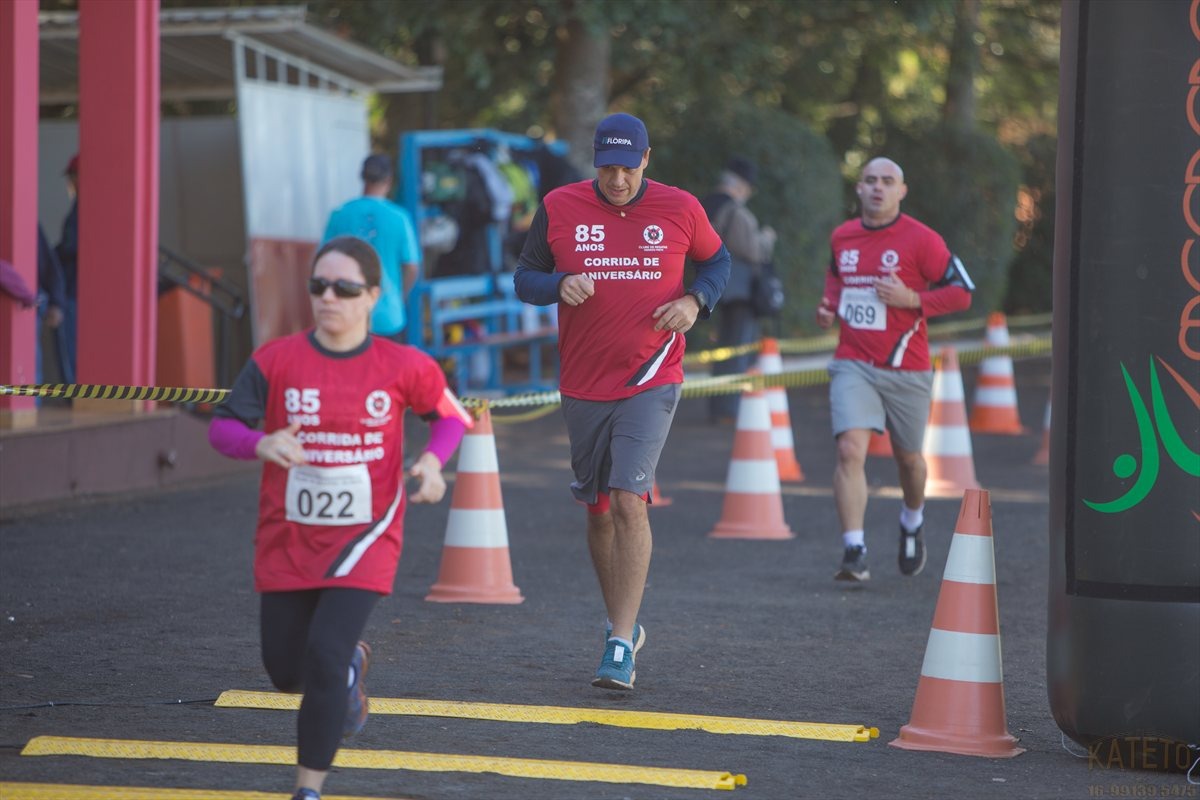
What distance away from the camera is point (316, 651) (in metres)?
5.00

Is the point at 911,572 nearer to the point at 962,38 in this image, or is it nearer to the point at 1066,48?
the point at 1066,48

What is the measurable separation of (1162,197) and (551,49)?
1798cm

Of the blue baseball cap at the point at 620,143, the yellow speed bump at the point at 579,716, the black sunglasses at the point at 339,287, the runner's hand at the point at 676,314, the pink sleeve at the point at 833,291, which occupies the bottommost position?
the yellow speed bump at the point at 579,716

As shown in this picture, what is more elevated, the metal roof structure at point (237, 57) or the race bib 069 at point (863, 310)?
the metal roof structure at point (237, 57)

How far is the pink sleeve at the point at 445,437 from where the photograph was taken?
5.29m

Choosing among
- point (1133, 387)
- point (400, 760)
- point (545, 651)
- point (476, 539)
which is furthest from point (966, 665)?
point (476, 539)

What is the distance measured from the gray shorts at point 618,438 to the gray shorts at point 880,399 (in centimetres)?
262

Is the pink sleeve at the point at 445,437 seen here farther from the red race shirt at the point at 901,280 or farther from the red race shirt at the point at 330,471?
the red race shirt at the point at 901,280

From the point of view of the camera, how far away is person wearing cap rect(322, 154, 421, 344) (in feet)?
44.2

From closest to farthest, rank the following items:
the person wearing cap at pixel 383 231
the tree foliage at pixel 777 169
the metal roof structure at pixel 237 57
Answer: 1. the person wearing cap at pixel 383 231
2. the metal roof structure at pixel 237 57
3. the tree foliage at pixel 777 169

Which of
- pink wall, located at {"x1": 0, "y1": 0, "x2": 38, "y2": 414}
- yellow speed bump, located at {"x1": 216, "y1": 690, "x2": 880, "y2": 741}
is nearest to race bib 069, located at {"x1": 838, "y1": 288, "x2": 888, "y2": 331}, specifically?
yellow speed bump, located at {"x1": 216, "y1": 690, "x2": 880, "y2": 741}

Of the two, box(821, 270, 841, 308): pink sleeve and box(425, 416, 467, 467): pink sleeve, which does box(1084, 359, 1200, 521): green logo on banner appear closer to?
box(425, 416, 467, 467): pink sleeve

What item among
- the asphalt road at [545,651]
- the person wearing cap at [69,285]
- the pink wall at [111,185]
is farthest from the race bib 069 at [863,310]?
the person wearing cap at [69,285]

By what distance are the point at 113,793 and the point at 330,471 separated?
3.42 feet
